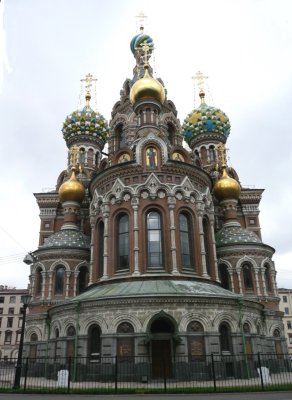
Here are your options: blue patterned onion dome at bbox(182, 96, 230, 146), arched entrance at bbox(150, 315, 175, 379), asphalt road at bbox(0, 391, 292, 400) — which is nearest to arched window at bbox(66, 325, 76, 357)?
arched entrance at bbox(150, 315, 175, 379)

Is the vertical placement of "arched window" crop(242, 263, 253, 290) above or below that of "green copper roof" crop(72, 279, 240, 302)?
above

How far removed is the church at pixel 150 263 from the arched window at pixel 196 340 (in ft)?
0.15

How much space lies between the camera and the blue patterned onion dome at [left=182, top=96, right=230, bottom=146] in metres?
37.5

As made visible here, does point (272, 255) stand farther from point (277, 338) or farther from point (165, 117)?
point (165, 117)

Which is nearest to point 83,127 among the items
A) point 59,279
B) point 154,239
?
point 59,279

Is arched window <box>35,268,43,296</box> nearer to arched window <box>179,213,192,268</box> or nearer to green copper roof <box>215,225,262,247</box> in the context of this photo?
arched window <box>179,213,192,268</box>

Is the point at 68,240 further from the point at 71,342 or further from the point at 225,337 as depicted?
the point at 225,337

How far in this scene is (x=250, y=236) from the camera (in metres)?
27.5

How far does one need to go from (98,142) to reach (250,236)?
720 inches

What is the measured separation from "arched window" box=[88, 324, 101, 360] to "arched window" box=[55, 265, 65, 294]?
7.78 m

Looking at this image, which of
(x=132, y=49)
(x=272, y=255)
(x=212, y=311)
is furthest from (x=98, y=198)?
(x=132, y=49)

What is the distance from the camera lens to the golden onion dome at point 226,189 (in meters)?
29.8

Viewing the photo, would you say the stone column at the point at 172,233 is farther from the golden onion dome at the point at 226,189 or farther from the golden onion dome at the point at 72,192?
the golden onion dome at the point at 72,192

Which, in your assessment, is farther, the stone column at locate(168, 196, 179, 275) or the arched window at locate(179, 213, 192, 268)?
the arched window at locate(179, 213, 192, 268)
